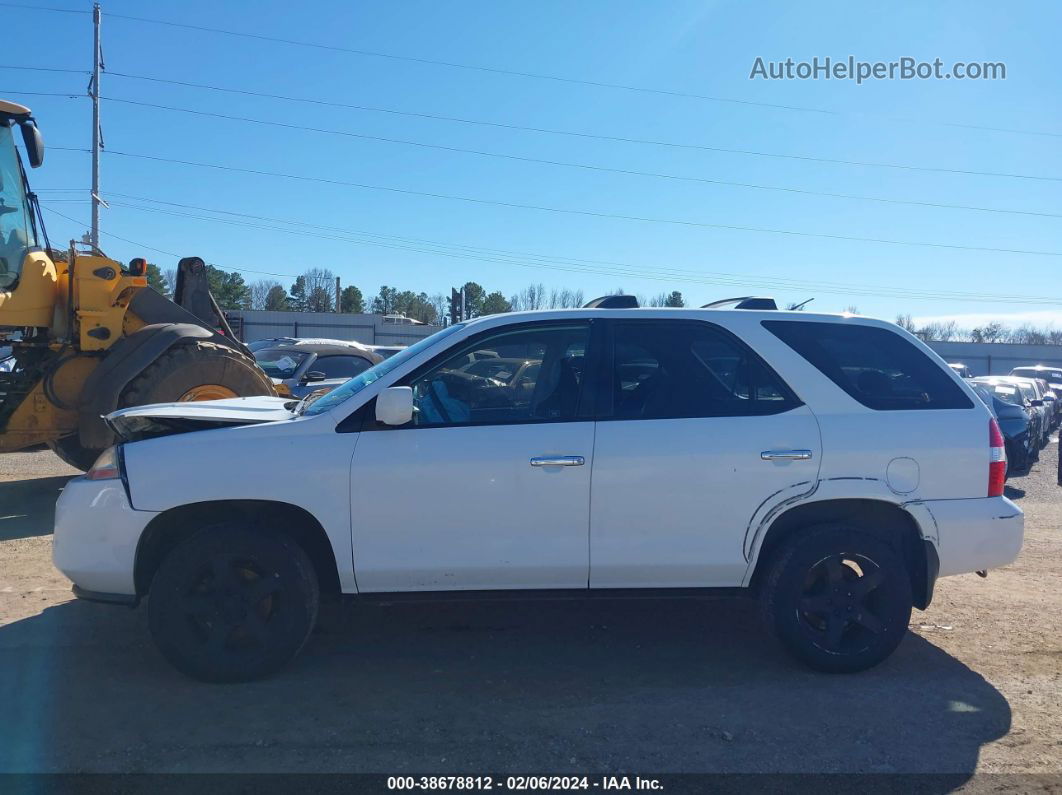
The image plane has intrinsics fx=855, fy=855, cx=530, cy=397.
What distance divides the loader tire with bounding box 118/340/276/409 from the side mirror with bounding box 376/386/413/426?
5.06 meters

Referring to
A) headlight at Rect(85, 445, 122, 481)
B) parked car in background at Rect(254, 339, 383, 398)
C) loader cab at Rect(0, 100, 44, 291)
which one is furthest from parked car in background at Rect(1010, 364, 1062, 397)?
headlight at Rect(85, 445, 122, 481)

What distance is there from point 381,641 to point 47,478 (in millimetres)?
7695

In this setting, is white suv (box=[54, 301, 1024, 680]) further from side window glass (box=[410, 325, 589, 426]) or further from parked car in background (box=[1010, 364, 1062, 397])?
parked car in background (box=[1010, 364, 1062, 397])

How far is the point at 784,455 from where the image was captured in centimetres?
448

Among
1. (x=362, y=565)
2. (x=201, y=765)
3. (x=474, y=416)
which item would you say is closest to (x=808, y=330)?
(x=474, y=416)

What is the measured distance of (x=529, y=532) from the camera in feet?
14.4

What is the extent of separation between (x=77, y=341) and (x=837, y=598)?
7700 mm

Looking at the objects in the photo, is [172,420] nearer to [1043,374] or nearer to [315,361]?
[315,361]

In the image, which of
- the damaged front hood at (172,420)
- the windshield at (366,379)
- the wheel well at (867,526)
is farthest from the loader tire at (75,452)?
the wheel well at (867,526)

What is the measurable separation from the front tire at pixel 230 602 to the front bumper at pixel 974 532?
3336 mm

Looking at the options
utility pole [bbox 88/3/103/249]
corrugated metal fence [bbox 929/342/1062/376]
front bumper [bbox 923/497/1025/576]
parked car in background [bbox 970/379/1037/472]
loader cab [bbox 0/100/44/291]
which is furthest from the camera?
corrugated metal fence [bbox 929/342/1062/376]

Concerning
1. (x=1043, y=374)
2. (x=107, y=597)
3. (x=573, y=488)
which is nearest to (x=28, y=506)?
(x=107, y=597)

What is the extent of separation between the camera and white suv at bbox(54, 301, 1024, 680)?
170 inches

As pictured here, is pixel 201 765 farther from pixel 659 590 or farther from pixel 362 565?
pixel 659 590
